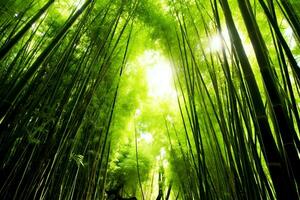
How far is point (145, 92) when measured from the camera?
4242 millimetres

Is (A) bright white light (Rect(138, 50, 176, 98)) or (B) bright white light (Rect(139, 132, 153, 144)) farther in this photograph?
(B) bright white light (Rect(139, 132, 153, 144))

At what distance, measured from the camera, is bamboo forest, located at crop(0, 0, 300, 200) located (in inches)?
49.1

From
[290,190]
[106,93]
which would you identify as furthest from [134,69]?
[290,190]

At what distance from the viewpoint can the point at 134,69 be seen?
154 inches

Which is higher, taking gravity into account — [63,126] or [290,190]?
[63,126]

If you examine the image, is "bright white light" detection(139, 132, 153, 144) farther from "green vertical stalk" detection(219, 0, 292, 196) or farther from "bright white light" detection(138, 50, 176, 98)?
"green vertical stalk" detection(219, 0, 292, 196)

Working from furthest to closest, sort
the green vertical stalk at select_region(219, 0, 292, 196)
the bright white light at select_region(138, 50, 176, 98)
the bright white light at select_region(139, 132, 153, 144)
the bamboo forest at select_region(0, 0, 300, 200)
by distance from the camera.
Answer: the bright white light at select_region(139, 132, 153, 144), the bright white light at select_region(138, 50, 176, 98), the bamboo forest at select_region(0, 0, 300, 200), the green vertical stalk at select_region(219, 0, 292, 196)

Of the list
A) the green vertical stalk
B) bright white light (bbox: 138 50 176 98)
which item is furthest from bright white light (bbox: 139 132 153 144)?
the green vertical stalk

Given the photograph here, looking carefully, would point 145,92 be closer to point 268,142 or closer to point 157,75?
point 157,75

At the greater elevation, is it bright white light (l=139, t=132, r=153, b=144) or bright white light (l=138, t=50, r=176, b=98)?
bright white light (l=138, t=50, r=176, b=98)

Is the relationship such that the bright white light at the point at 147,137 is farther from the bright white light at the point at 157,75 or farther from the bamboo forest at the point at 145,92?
the bright white light at the point at 157,75

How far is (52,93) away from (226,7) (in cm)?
139

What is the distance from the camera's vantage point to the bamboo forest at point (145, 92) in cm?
125

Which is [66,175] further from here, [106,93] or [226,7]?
[226,7]
